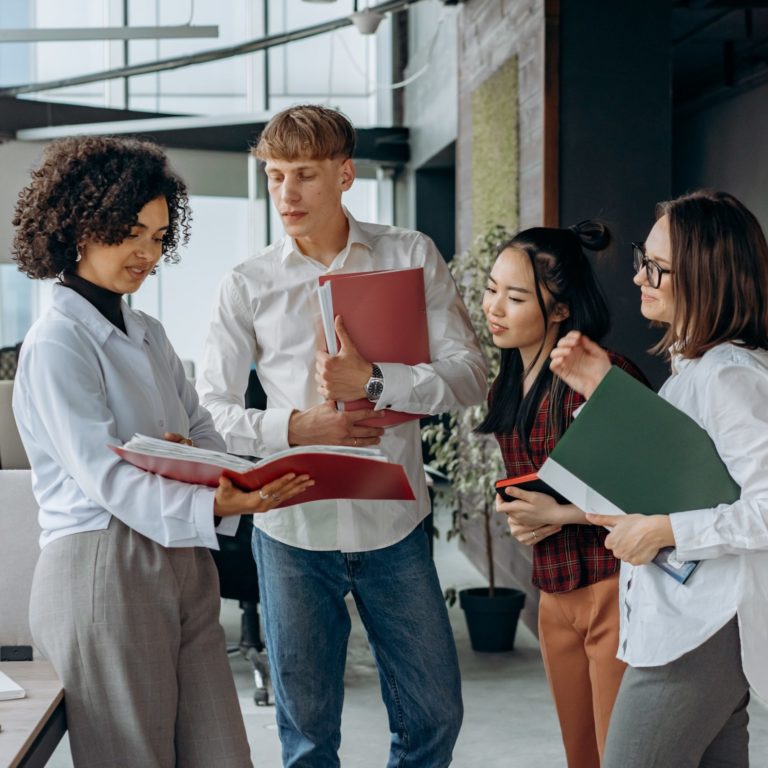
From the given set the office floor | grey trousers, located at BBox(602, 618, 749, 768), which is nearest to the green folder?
grey trousers, located at BBox(602, 618, 749, 768)

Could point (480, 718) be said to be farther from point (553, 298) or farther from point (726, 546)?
point (726, 546)

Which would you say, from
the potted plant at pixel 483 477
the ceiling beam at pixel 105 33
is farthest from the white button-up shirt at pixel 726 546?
the ceiling beam at pixel 105 33

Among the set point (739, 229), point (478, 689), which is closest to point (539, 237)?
point (739, 229)

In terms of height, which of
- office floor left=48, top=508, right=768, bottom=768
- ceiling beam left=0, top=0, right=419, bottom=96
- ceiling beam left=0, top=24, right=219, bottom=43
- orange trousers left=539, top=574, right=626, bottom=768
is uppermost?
ceiling beam left=0, top=0, right=419, bottom=96

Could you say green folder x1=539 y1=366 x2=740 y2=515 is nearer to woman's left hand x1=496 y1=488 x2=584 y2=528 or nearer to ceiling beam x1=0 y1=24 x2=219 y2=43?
woman's left hand x1=496 y1=488 x2=584 y2=528

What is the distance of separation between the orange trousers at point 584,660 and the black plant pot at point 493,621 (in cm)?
228

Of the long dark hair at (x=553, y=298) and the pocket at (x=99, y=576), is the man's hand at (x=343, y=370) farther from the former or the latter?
the pocket at (x=99, y=576)

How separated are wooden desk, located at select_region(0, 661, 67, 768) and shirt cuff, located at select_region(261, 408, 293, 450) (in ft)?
2.23

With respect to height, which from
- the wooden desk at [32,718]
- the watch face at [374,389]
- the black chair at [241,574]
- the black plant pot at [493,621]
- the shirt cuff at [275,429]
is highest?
the watch face at [374,389]

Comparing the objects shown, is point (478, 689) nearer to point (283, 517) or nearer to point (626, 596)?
point (283, 517)

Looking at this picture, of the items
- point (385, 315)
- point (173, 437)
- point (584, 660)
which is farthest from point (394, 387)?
point (584, 660)

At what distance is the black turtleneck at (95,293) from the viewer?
1737 millimetres

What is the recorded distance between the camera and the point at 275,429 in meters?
2.22

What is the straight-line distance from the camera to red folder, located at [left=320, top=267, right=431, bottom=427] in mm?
2080
